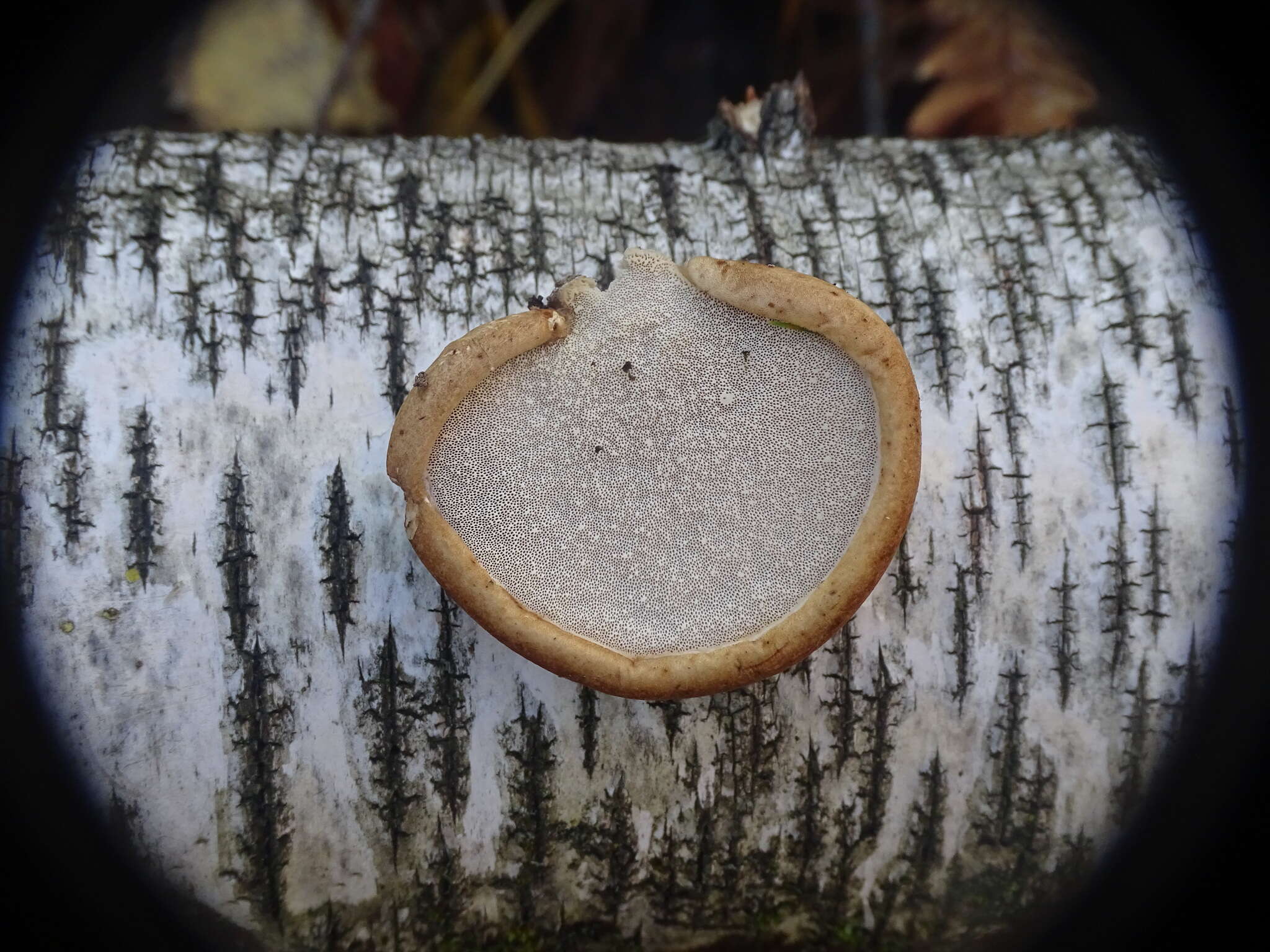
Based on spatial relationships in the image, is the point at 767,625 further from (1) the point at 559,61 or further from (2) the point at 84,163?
(1) the point at 559,61

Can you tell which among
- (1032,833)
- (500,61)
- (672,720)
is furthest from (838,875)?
(500,61)

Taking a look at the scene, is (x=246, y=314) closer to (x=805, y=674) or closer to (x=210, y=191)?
(x=210, y=191)

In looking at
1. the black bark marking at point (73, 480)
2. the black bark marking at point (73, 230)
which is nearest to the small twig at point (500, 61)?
the black bark marking at point (73, 230)

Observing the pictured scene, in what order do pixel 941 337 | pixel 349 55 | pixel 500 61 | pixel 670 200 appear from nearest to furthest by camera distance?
pixel 941 337 < pixel 670 200 < pixel 349 55 < pixel 500 61

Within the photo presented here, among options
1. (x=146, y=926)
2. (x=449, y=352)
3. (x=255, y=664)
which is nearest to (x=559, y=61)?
(x=449, y=352)

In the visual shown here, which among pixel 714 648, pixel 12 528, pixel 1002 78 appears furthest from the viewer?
pixel 1002 78

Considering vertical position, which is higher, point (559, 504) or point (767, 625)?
point (559, 504)

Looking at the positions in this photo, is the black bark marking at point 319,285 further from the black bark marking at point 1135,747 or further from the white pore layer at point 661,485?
the black bark marking at point 1135,747
